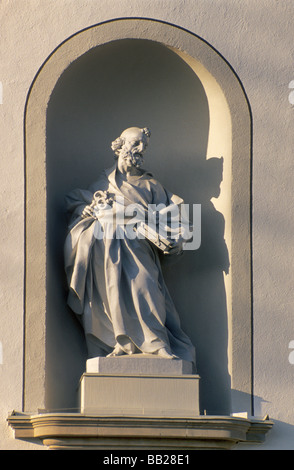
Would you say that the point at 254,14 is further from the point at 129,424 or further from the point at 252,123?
the point at 129,424

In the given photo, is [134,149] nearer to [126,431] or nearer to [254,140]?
[254,140]

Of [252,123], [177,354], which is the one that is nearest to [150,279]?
[177,354]

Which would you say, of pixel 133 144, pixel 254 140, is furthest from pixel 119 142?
pixel 254 140

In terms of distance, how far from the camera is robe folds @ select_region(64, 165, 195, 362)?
494 inches

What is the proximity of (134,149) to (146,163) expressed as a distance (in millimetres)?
469

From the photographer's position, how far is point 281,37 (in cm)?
1305

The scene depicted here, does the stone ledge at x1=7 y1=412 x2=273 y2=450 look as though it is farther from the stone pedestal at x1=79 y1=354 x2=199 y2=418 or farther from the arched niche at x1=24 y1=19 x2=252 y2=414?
the arched niche at x1=24 y1=19 x2=252 y2=414

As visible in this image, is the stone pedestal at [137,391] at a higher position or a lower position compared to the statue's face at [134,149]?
lower

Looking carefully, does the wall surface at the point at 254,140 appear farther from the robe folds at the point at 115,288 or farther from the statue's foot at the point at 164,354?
the statue's foot at the point at 164,354

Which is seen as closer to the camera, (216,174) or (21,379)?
(21,379)

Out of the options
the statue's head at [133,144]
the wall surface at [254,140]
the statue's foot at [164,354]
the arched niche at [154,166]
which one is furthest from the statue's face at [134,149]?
the statue's foot at [164,354]

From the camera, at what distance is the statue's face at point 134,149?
13.0 metres

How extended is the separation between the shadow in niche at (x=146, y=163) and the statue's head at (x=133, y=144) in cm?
37

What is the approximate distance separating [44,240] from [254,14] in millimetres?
2317
